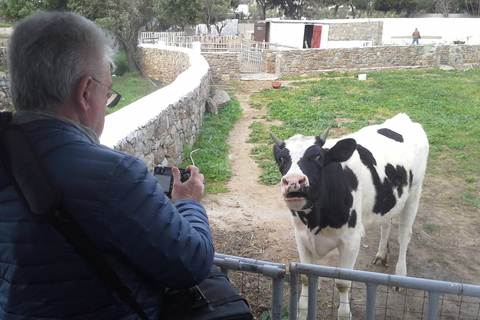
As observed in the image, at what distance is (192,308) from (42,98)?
→ 2.95 feet

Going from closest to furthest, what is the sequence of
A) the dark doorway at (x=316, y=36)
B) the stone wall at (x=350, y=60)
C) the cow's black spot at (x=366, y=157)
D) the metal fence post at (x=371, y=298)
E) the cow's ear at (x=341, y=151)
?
Answer: 1. the metal fence post at (x=371, y=298)
2. the cow's ear at (x=341, y=151)
3. the cow's black spot at (x=366, y=157)
4. the stone wall at (x=350, y=60)
5. the dark doorway at (x=316, y=36)

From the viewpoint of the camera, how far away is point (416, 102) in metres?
12.8

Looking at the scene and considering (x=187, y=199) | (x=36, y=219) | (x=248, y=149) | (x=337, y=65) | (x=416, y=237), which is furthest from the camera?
(x=337, y=65)

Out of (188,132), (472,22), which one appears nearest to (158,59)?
(188,132)

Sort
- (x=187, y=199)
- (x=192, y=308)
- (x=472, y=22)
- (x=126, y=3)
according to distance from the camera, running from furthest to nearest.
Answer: (x=472, y=22)
(x=126, y=3)
(x=187, y=199)
(x=192, y=308)

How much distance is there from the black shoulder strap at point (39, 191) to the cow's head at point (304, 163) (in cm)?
180

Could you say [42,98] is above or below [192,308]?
above

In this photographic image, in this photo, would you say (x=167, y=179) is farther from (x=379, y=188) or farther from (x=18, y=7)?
(x=18, y=7)

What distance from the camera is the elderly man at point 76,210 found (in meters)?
1.34

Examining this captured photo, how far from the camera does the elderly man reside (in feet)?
4.40

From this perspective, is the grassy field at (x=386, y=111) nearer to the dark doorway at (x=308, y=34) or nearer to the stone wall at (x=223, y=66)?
the stone wall at (x=223, y=66)

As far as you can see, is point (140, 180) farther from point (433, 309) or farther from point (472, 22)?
point (472, 22)

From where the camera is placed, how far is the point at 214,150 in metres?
8.37

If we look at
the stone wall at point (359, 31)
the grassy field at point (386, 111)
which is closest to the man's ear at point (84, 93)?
the grassy field at point (386, 111)
